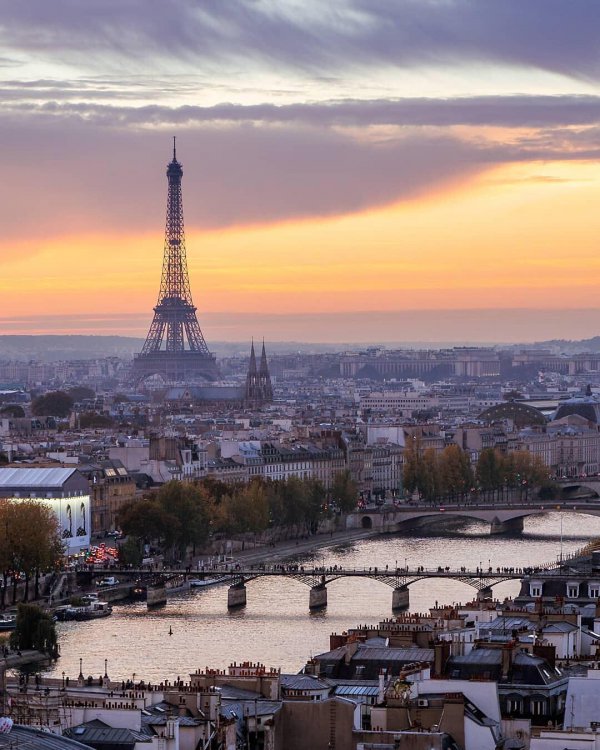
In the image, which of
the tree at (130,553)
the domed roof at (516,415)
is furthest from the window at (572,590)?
the domed roof at (516,415)

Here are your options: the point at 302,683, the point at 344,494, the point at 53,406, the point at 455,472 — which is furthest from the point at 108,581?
the point at 53,406

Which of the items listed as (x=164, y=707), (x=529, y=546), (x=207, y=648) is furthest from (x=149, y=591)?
(x=164, y=707)

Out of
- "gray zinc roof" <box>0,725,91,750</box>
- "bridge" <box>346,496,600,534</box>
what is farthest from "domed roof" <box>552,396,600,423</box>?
"gray zinc roof" <box>0,725,91,750</box>

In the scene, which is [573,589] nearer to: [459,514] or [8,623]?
[8,623]

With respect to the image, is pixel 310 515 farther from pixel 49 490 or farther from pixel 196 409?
pixel 196 409

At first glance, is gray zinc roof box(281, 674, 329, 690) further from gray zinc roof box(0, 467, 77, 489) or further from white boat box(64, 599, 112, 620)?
gray zinc roof box(0, 467, 77, 489)

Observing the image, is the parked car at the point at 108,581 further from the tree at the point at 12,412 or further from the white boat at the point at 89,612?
the tree at the point at 12,412
